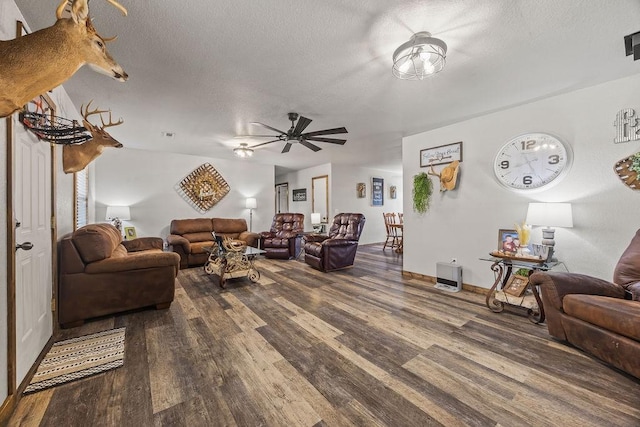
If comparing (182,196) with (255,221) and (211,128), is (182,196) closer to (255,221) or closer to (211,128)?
(255,221)

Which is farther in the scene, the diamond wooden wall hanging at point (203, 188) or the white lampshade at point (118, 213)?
the diamond wooden wall hanging at point (203, 188)

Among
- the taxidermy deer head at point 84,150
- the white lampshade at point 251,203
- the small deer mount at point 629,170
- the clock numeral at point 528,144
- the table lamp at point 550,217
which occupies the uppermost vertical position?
the clock numeral at point 528,144

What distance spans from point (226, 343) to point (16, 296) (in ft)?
4.57

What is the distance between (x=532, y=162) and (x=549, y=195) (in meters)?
0.44

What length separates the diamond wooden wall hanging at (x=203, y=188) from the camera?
596 centimetres

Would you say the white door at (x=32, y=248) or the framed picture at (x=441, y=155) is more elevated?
the framed picture at (x=441, y=155)

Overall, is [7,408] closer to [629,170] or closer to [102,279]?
[102,279]

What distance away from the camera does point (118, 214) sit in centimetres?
480

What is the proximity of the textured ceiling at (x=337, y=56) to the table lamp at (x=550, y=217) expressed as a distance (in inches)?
50.5

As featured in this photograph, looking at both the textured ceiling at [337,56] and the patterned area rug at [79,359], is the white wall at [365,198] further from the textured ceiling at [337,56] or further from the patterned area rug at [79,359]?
A: the patterned area rug at [79,359]

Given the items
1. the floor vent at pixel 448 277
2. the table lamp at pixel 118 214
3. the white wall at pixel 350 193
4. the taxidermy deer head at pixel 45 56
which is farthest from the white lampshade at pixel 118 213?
the floor vent at pixel 448 277

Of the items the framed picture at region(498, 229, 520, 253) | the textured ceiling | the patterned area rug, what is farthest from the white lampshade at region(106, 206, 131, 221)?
the framed picture at region(498, 229, 520, 253)

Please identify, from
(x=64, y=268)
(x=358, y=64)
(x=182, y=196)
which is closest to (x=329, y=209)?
(x=182, y=196)


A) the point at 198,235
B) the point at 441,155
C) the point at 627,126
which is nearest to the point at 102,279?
the point at 198,235
